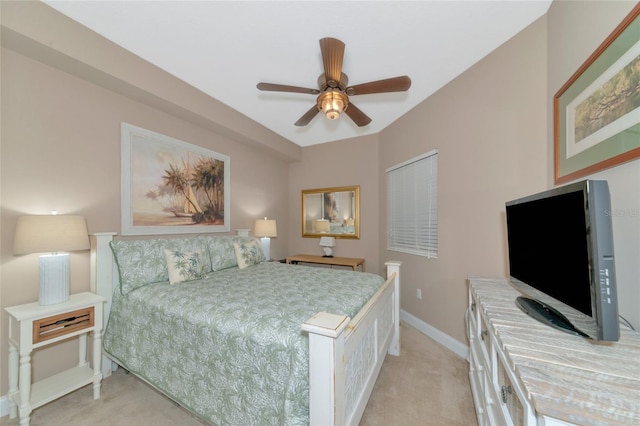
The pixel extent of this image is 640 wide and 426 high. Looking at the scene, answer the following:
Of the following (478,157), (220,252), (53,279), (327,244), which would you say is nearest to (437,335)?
(478,157)

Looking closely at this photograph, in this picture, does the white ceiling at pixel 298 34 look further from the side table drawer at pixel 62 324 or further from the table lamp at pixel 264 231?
the side table drawer at pixel 62 324

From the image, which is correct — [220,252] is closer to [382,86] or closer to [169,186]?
[169,186]

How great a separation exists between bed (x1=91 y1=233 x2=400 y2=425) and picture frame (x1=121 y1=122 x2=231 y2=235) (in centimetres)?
40

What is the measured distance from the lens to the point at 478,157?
2.23m

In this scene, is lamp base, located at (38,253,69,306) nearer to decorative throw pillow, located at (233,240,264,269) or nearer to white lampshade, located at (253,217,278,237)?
decorative throw pillow, located at (233,240,264,269)

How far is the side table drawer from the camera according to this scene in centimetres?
157

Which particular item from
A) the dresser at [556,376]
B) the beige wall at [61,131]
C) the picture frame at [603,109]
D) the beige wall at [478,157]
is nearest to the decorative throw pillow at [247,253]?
the beige wall at [61,131]

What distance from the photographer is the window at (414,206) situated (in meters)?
2.79

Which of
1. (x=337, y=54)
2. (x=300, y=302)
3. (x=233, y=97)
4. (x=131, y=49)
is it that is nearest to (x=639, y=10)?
(x=337, y=54)

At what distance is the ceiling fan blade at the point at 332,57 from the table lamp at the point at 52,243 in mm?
2172

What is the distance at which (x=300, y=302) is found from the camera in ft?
5.23

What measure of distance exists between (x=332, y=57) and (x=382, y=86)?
465mm

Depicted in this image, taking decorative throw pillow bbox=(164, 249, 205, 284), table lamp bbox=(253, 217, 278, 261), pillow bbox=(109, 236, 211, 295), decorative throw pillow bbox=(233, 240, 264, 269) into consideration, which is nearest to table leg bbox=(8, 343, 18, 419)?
pillow bbox=(109, 236, 211, 295)

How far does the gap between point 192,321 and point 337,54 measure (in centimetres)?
202
